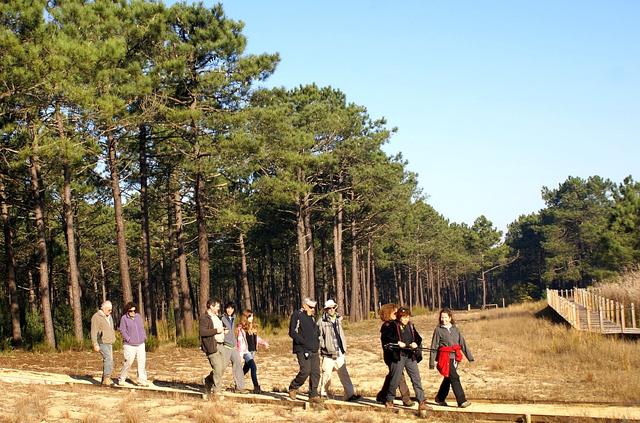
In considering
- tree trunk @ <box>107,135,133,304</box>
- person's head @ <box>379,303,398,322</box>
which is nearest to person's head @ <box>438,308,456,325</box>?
person's head @ <box>379,303,398,322</box>

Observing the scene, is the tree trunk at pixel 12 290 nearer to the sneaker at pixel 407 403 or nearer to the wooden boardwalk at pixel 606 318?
the sneaker at pixel 407 403

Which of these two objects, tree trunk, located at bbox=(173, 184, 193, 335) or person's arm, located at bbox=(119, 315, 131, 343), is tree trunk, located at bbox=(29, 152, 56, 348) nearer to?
tree trunk, located at bbox=(173, 184, 193, 335)

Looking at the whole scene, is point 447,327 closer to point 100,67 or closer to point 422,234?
point 100,67

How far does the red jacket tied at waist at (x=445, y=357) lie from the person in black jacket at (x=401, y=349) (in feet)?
1.23

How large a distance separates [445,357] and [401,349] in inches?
30.9

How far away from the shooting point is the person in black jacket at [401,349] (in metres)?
13.4

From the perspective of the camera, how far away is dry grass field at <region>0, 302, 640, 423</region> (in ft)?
42.4

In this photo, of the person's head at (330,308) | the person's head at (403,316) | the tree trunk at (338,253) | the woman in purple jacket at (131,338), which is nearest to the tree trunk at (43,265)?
the woman in purple jacket at (131,338)

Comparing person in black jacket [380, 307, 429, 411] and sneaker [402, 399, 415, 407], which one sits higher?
person in black jacket [380, 307, 429, 411]

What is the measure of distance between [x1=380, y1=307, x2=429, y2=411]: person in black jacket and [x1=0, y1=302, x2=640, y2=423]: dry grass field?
719 millimetres

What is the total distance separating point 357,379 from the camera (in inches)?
779

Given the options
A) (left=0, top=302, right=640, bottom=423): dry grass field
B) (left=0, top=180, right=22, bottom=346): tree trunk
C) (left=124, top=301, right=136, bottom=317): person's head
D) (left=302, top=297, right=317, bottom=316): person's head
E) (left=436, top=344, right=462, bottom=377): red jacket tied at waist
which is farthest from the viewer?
(left=0, top=180, right=22, bottom=346): tree trunk

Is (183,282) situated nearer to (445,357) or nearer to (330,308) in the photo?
(330,308)

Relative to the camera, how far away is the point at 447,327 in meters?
13.6
